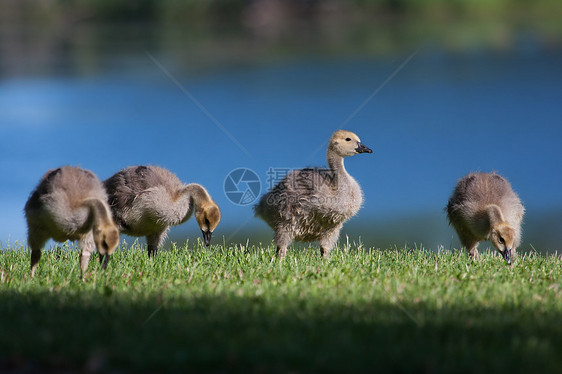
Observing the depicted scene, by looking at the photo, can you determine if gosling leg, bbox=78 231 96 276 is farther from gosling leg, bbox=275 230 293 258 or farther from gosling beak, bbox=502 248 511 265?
gosling beak, bbox=502 248 511 265

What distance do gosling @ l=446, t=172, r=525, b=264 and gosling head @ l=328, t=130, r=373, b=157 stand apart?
1997mm

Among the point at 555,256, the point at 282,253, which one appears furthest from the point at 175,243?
the point at 555,256

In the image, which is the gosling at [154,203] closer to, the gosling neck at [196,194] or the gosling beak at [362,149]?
the gosling neck at [196,194]

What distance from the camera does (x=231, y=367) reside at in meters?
5.40

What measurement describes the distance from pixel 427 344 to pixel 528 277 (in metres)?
3.76

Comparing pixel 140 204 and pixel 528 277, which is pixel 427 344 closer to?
pixel 528 277

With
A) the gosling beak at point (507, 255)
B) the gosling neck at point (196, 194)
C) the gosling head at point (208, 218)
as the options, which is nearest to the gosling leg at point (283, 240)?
the gosling head at point (208, 218)

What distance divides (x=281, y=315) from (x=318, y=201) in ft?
11.6

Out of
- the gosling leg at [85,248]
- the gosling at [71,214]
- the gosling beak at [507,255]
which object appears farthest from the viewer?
the gosling beak at [507,255]

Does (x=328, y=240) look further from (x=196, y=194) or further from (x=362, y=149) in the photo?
(x=196, y=194)

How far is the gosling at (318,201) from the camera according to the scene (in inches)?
400

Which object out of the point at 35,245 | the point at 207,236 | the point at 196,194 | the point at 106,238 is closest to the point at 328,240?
the point at 207,236

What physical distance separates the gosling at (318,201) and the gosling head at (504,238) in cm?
220

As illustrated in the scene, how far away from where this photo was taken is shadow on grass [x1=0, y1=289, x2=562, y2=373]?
17.8 feet
